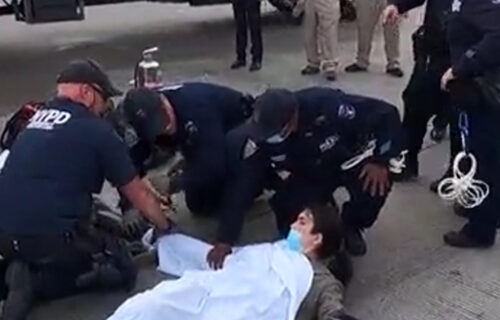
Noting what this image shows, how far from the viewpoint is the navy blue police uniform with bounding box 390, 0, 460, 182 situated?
4.70m

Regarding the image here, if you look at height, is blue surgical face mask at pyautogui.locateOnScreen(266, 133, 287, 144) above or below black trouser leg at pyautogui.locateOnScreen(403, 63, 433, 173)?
above

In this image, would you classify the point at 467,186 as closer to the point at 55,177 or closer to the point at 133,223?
the point at 133,223

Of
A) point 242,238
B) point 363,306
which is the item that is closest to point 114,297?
point 242,238

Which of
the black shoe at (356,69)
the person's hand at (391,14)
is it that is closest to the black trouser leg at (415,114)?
the person's hand at (391,14)

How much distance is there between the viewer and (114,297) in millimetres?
3820

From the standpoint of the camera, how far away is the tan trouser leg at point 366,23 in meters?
6.99

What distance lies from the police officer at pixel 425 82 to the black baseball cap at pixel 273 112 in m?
1.21

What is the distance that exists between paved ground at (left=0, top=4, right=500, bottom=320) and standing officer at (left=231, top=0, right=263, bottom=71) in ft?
0.40

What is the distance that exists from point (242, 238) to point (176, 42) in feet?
14.7

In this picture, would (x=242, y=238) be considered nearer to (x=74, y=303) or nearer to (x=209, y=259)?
(x=209, y=259)

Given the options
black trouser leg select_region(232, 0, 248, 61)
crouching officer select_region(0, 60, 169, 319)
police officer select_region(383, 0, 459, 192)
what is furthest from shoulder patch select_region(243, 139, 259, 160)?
black trouser leg select_region(232, 0, 248, 61)

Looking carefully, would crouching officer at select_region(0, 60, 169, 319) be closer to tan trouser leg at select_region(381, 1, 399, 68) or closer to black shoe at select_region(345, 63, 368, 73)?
tan trouser leg at select_region(381, 1, 399, 68)

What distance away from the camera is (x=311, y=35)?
702 cm

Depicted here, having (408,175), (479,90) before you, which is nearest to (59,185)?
(479,90)
